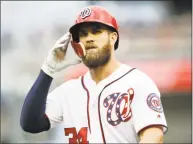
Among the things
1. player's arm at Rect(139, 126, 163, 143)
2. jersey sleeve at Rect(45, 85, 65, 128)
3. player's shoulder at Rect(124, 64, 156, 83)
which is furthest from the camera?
jersey sleeve at Rect(45, 85, 65, 128)

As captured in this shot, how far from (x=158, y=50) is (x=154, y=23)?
0.33m

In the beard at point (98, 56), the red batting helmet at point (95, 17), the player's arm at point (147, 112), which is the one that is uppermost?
the red batting helmet at point (95, 17)

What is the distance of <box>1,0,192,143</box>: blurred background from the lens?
4.67m

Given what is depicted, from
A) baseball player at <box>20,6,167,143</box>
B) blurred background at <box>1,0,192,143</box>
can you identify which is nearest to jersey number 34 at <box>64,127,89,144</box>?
baseball player at <box>20,6,167,143</box>

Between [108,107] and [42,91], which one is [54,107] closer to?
[42,91]

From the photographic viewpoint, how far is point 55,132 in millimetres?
3799

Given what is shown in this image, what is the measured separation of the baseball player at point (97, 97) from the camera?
1621 millimetres

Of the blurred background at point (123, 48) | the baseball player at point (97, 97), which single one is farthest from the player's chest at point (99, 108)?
the blurred background at point (123, 48)

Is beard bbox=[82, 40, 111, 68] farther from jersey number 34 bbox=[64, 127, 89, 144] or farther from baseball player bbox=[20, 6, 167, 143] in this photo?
jersey number 34 bbox=[64, 127, 89, 144]

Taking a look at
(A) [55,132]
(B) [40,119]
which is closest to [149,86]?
(B) [40,119]

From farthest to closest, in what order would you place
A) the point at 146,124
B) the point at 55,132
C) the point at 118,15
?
the point at 118,15
the point at 55,132
the point at 146,124

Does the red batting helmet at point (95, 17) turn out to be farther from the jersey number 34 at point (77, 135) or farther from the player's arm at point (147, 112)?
the jersey number 34 at point (77, 135)

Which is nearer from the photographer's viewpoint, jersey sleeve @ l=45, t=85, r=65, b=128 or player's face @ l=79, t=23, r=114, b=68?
player's face @ l=79, t=23, r=114, b=68

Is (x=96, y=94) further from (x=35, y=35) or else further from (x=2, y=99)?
(x=35, y=35)
